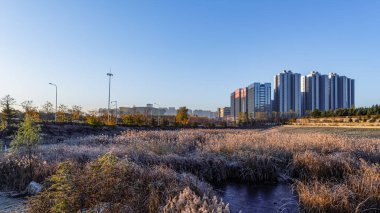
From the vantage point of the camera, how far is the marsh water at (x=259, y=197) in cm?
623

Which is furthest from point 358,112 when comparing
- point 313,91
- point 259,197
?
point 313,91

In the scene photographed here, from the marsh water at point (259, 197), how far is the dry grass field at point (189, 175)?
1.11 ft

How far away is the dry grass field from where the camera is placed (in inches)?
157

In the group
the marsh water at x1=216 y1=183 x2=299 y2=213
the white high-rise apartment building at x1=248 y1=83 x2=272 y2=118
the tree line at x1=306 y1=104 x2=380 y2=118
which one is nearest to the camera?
the marsh water at x1=216 y1=183 x2=299 y2=213

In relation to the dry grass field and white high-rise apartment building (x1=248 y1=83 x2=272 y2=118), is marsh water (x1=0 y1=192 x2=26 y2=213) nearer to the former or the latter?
the dry grass field

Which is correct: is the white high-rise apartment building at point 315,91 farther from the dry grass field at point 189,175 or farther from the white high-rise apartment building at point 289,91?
the dry grass field at point 189,175

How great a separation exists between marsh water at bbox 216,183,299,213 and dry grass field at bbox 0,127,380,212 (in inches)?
13.3

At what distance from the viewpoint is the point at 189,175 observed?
7004mm

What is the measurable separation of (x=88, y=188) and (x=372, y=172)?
5946 millimetres

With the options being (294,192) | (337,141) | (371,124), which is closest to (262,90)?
(371,124)

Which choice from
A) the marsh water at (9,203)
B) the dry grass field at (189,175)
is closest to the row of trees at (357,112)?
the dry grass field at (189,175)

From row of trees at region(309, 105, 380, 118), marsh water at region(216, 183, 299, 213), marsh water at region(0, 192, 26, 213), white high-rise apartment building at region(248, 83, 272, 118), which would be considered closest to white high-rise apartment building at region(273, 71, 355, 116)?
white high-rise apartment building at region(248, 83, 272, 118)

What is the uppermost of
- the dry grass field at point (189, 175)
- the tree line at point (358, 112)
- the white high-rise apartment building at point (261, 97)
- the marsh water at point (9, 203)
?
the white high-rise apartment building at point (261, 97)

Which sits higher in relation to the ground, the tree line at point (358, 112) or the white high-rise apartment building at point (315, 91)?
the white high-rise apartment building at point (315, 91)
